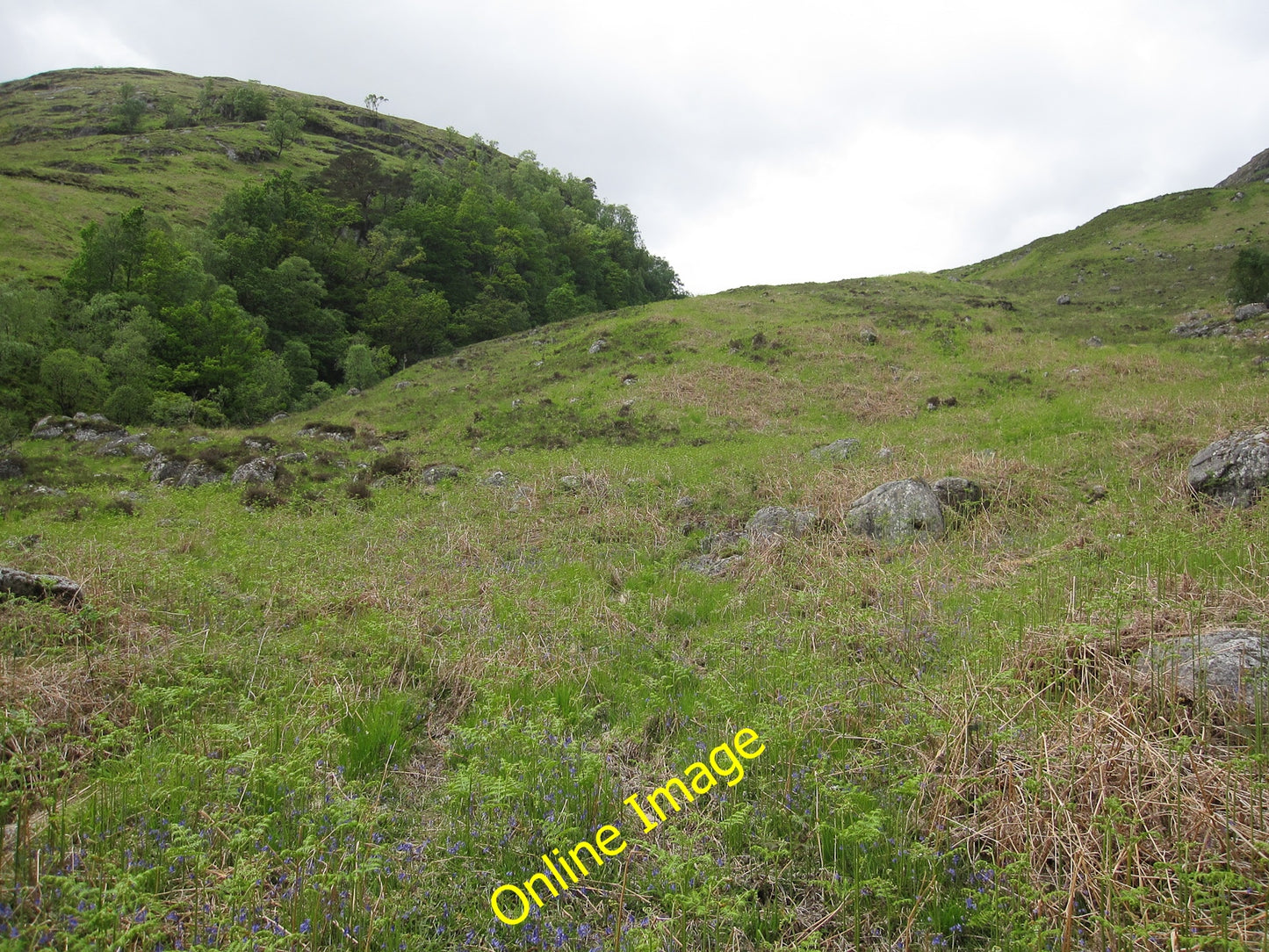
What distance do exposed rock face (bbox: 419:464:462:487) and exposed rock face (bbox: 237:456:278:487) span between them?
376cm

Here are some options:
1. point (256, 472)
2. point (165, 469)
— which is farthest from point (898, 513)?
point (165, 469)

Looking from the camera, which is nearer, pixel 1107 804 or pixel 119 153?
pixel 1107 804

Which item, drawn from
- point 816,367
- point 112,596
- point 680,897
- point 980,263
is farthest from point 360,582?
point 980,263

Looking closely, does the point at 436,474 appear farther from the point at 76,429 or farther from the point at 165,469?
the point at 76,429

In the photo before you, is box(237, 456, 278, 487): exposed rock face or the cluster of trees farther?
the cluster of trees

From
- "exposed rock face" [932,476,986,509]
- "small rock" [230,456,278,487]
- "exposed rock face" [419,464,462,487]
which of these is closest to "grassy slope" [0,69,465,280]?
"small rock" [230,456,278,487]

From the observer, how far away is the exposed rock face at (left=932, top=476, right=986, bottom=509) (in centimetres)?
1033

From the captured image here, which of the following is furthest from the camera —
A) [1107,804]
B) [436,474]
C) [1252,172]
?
[1252,172]

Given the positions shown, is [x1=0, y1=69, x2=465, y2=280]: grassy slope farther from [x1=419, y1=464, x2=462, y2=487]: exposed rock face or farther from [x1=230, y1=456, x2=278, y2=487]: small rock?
[x1=419, y1=464, x2=462, y2=487]: exposed rock face

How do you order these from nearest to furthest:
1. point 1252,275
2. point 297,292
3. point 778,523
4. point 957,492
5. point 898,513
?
point 898,513 < point 778,523 < point 957,492 < point 1252,275 < point 297,292

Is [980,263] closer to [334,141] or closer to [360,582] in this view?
[360,582]

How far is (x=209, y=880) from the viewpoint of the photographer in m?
2.64

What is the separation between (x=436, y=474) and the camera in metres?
16.0

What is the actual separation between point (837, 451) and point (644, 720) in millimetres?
12748
